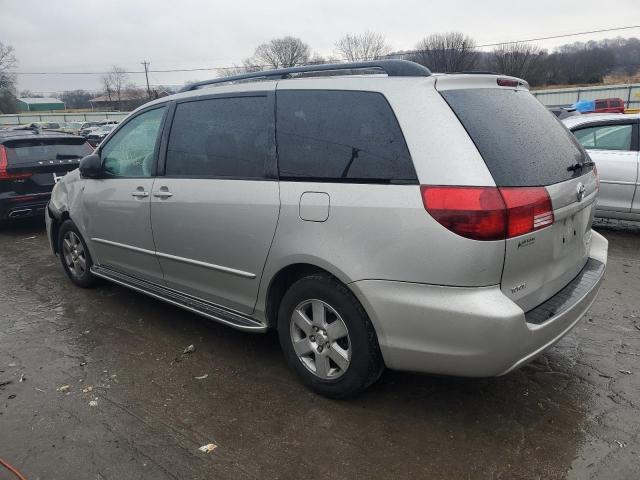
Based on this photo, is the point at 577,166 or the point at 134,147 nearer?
the point at 577,166

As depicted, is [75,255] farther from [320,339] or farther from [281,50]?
[281,50]

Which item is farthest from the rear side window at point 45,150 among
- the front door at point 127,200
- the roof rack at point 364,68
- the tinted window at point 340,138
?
the tinted window at point 340,138

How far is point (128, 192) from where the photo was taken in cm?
408

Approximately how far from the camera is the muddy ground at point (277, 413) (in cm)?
249

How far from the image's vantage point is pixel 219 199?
3312mm

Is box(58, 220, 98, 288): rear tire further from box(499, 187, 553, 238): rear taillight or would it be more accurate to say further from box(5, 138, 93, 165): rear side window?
box(499, 187, 553, 238): rear taillight

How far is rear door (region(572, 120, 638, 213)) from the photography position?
6.27 metres

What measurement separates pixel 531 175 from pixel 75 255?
14.6 ft

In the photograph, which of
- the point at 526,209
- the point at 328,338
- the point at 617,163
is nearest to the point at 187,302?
the point at 328,338

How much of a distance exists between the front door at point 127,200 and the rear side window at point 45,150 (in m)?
3.87

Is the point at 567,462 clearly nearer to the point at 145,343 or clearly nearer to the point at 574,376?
the point at 574,376

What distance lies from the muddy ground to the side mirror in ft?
4.44

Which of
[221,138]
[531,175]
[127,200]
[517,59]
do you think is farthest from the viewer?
[517,59]

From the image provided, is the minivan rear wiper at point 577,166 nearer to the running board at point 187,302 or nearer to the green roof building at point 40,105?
the running board at point 187,302
